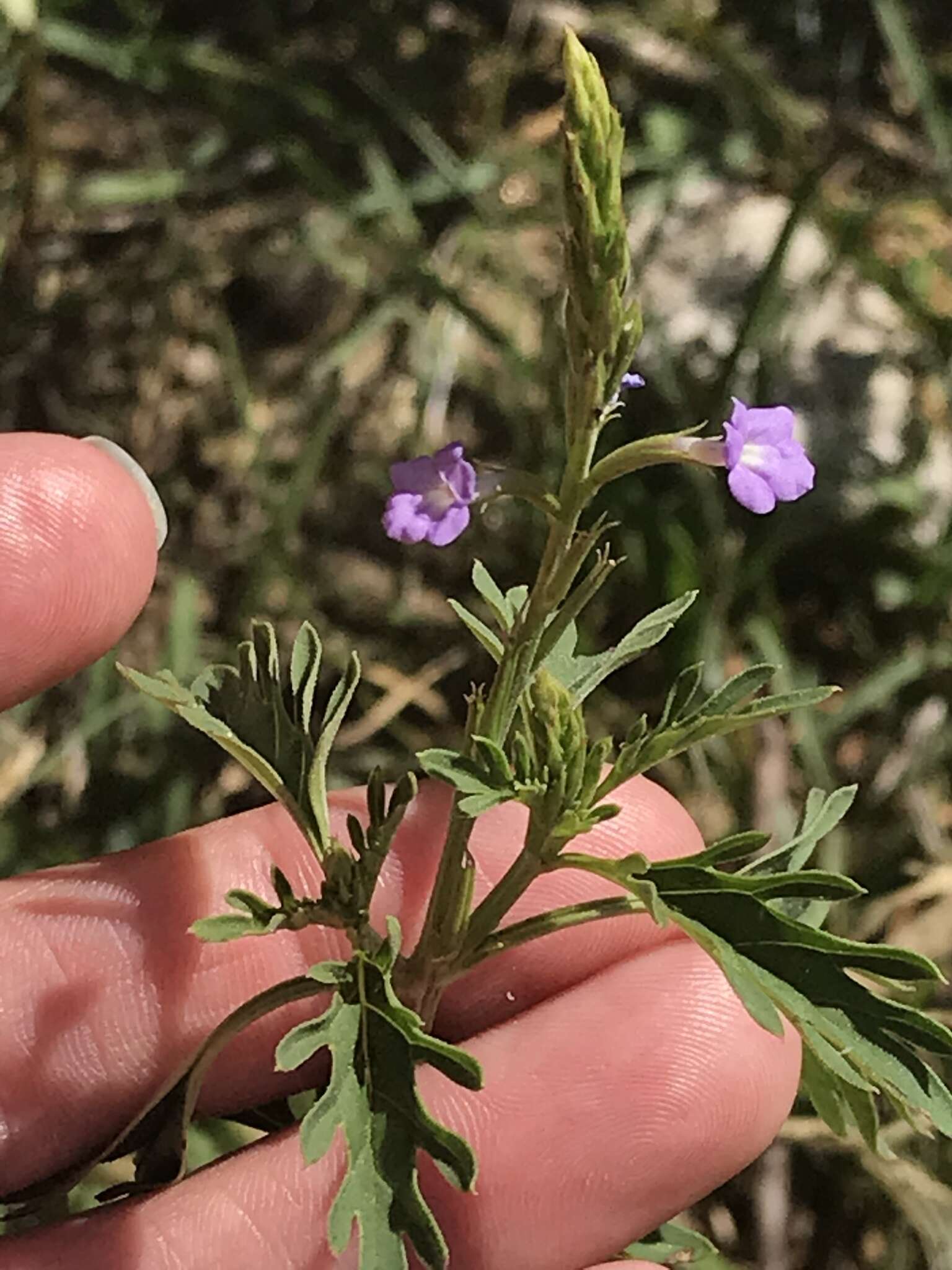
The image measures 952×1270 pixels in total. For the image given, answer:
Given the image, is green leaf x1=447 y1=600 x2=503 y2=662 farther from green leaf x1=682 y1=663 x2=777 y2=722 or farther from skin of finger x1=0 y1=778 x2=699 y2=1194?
skin of finger x1=0 y1=778 x2=699 y2=1194

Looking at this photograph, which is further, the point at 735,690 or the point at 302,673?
the point at 302,673

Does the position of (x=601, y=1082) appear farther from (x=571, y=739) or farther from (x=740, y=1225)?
(x=740, y=1225)

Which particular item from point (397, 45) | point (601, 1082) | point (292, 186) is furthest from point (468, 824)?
point (397, 45)

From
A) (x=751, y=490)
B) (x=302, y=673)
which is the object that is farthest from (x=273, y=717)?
(x=751, y=490)

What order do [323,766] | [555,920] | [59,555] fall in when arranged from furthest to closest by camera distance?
[59,555], [323,766], [555,920]

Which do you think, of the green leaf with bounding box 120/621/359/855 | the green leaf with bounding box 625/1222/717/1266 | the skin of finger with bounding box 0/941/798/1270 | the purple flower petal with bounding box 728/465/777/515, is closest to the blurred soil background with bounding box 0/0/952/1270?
the green leaf with bounding box 625/1222/717/1266

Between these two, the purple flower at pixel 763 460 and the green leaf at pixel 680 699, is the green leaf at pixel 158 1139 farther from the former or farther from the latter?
the purple flower at pixel 763 460

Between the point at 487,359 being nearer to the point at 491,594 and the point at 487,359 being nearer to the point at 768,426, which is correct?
the point at 491,594
